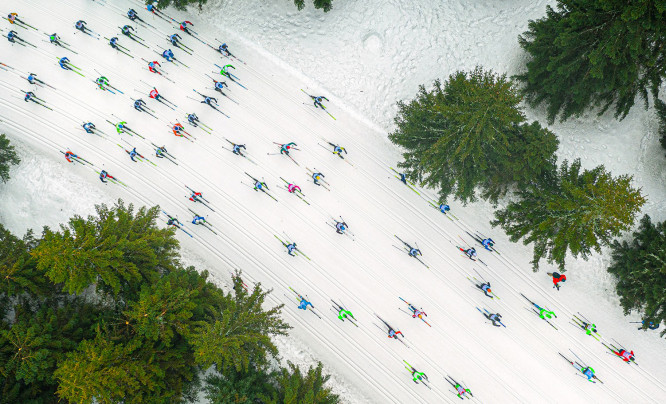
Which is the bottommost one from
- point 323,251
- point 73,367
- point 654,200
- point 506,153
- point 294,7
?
point 73,367

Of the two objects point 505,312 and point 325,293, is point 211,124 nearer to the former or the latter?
point 325,293

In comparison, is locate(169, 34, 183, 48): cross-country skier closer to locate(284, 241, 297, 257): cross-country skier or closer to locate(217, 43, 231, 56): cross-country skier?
locate(217, 43, 231, 56): cross-country skier

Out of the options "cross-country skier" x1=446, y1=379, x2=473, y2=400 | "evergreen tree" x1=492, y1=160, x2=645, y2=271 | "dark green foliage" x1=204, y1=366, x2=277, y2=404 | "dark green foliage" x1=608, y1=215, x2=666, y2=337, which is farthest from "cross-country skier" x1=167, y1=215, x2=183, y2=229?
"dark green foliage" x1=608, y1=215, x2=666, y2=337

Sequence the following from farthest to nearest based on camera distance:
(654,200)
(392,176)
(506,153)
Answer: (392,176) → (654,200) → (506,153)

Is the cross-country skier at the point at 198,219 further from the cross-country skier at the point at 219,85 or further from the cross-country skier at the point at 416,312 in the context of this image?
the cross-country skier at the point at 416,312

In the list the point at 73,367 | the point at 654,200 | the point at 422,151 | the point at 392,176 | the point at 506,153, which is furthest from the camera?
the point at 392,176

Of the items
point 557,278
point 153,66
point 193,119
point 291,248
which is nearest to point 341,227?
point 291,248

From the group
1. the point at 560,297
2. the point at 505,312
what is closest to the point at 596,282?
the point at 560,297

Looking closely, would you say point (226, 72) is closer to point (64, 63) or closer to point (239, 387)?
point (64, 63)
